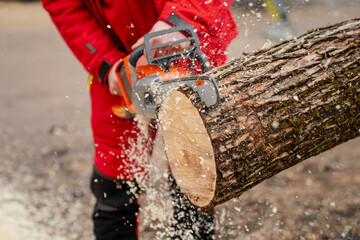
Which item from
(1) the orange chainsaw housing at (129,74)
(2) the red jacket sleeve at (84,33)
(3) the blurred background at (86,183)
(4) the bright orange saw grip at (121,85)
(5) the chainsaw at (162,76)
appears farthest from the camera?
(3) the blurred background at (86,183)

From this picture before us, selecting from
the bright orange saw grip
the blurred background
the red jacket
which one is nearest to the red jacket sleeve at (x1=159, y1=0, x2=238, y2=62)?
the red jacket

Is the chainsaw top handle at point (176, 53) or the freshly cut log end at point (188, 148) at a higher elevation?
the chainsaw top handle at point (176, 53)

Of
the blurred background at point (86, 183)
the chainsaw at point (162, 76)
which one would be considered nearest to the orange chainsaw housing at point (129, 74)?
the chainsaw at point (162, 76)

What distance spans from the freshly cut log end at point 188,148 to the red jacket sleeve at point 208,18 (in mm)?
362

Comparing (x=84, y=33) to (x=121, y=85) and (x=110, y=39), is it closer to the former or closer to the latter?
(x=110, y=39)

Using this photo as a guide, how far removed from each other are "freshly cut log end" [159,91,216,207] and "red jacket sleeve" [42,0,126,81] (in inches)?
20.5

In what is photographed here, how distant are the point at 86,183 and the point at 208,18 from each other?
190 cm

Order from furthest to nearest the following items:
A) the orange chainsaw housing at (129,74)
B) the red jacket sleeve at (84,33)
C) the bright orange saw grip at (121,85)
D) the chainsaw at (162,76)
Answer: the red jacket sleeve at (84,33) < the bright orange saw grip at (121,85) < the orange chainsaw housing at (129,74) < the chainsaw at (162,76)

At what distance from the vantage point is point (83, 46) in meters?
1.69

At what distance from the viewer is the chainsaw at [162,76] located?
121 cm

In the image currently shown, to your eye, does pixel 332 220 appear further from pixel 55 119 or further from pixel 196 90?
pixel 55 119

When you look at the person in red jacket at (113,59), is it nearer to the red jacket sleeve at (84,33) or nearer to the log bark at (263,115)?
the red jacket sleeve at (84,33)

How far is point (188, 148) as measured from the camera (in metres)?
1.28

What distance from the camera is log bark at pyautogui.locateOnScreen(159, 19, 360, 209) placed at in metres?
1.23
